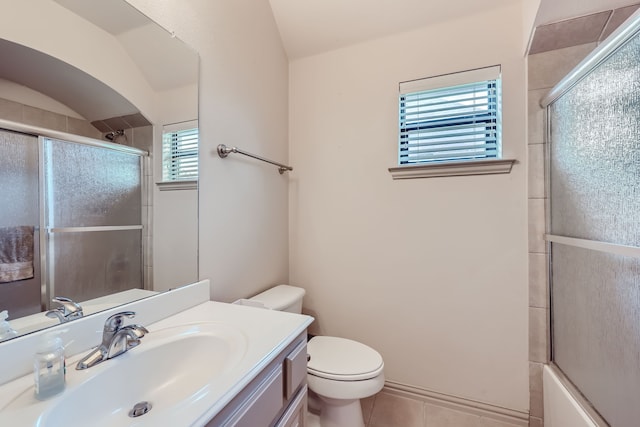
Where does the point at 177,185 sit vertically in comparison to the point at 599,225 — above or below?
above

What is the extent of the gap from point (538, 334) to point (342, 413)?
3.57 ft

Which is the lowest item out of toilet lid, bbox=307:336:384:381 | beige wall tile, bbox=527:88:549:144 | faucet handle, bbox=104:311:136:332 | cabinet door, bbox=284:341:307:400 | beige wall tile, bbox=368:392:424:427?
beige wall tile, bbox=368:392:424:427

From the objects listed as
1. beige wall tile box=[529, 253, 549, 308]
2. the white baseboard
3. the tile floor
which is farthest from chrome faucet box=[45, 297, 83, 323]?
beige wall tile box=[529, 253, 549, 308]

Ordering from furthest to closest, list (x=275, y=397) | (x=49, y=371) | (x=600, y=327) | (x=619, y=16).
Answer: (x=619, y=16), (x=600, y=327), (x=275, y=397), (x=49, y=371)

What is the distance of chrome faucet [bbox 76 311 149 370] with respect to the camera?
682mm

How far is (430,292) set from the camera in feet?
5.21

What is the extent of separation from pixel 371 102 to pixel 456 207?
83 cm

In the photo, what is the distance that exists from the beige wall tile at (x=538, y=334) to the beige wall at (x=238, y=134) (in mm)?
1450

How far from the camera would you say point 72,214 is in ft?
2.54

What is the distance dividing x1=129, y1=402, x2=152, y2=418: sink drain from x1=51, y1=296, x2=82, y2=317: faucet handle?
29 centimetres

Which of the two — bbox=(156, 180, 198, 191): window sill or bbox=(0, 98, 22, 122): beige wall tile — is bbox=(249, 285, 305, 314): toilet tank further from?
bbox=(0, 98, 22, 122): beige wall tile

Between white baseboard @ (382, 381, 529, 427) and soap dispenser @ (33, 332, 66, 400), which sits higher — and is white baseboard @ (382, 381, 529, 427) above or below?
below

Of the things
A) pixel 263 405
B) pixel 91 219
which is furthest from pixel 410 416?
pixel 91 219

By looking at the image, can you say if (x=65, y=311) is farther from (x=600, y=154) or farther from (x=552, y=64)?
(x=552, y=64)
